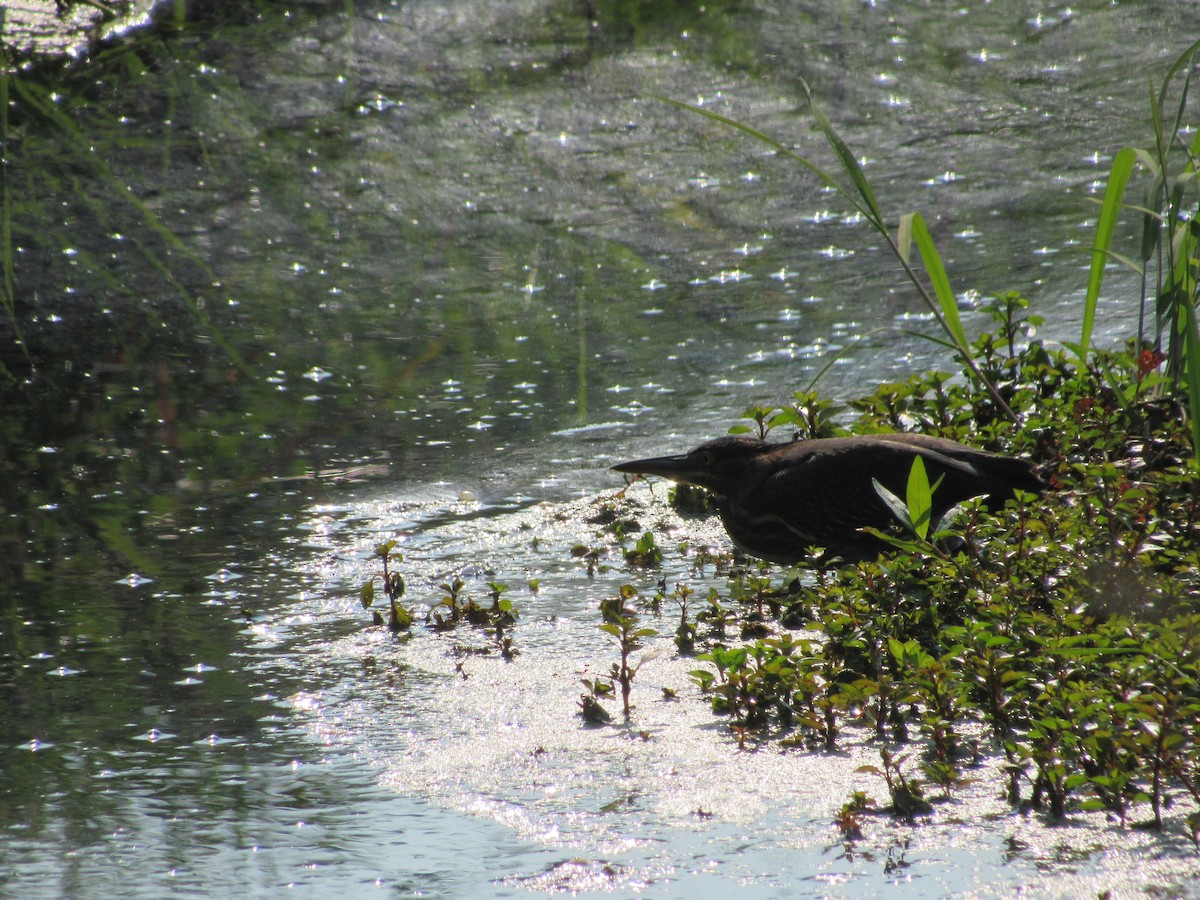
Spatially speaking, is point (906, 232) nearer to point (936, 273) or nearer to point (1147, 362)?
point (936, 273)

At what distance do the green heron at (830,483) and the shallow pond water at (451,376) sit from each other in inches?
13.4

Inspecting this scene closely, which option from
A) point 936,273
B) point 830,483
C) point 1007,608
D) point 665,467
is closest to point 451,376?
point 665,467

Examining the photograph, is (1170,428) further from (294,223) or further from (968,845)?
(294,223)

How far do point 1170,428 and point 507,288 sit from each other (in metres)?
3.58

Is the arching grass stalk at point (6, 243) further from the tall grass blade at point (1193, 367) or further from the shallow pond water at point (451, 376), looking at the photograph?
the tall grass blade at point (1193, 367)

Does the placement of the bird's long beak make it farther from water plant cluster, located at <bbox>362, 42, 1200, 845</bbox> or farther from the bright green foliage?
the bright green foliage

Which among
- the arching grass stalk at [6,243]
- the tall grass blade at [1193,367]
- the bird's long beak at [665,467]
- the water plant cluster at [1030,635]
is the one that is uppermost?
the arching grass stalk at [6,243]

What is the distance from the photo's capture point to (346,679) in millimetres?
3625

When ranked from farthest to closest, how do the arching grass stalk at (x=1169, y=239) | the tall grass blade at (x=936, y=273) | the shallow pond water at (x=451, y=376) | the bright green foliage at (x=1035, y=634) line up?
the tall grass blade at (x=936, y=273) < the arching grass stalk at (x=1169, y=239) < the shallow pond water at (x=451, y=376) < the bright green foliage at (x=1035, y=634)

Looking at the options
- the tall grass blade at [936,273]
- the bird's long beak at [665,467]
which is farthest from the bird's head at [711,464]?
the tall grass blade at [936,273]

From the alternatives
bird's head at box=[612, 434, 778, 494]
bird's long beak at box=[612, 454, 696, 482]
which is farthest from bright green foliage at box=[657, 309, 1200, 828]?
bird's long beak at box=[612, 454, 696, 482]

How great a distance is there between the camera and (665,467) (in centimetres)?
485

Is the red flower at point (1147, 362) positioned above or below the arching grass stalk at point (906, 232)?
below

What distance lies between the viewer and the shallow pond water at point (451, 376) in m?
2.79
